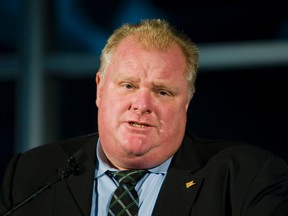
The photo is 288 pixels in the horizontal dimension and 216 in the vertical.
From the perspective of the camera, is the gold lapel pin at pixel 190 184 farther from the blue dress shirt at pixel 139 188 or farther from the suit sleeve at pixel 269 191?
the suit sleeve at pixel 269 191

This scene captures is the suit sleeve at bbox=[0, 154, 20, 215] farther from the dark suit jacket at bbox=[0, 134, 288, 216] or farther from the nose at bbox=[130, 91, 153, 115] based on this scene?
the nose at bbox=[130, 91, 153, 115]

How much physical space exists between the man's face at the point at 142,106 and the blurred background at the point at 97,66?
1.66 meters

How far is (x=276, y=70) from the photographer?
365 centimetres

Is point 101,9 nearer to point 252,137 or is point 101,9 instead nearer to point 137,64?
point 252,137

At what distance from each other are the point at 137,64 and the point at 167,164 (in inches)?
12.9

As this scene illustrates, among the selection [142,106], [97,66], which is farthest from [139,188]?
[97,66]

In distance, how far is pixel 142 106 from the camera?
6.27ft

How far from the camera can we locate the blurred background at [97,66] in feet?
11.9

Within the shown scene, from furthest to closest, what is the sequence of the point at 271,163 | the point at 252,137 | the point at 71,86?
the point at 71,86, the point at 252,137, the point at 271,163

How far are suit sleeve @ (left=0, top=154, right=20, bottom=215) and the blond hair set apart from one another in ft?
1.53

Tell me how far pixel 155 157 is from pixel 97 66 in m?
1.94

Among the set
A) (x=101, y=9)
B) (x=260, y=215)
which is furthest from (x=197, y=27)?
(x=260, y=215)

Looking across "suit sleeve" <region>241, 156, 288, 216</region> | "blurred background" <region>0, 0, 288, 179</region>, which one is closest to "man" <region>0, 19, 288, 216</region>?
"suit sleeve" <region>241, 156, 288, 216</region>

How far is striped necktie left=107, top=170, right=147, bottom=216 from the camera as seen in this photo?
1.93 m
